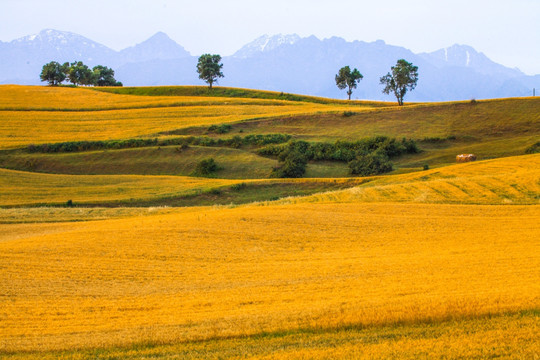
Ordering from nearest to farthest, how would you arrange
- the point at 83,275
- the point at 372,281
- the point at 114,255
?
the point at 372,281
the point at 83,275
the point at 114,255

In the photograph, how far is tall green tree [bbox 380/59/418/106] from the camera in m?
97.3

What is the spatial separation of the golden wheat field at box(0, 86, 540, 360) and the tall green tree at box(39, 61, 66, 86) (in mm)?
98126

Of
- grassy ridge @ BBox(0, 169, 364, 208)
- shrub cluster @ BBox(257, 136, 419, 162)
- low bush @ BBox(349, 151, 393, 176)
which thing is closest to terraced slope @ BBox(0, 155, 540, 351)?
grassy ridge @ BBox(0, 169, 364, 208)

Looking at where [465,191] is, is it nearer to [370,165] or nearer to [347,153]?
[370,165]

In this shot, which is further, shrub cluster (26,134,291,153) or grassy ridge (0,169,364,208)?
shrub cluster (26,134,291,153)

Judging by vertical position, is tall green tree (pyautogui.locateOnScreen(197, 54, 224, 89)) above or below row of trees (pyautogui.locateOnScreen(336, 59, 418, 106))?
above

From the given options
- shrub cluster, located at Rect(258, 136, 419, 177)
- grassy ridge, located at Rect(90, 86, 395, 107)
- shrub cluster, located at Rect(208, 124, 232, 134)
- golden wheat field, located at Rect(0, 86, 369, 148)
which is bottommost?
shrub cluster, located at Rect(258, 136, 419, 177)

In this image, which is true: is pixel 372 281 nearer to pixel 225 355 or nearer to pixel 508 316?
pixel 508 316

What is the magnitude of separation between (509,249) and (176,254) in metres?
13.6

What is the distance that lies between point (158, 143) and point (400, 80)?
5276 cm

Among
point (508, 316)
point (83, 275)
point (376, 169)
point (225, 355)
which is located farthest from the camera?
point (376, 169)

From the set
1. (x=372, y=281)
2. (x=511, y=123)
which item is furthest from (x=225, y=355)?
(x=511, y=123)

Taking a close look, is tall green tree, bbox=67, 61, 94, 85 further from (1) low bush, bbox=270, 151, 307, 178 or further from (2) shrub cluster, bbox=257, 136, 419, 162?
(1) low bush, bbox=270, 151, 307, 178

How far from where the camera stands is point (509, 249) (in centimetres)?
2081
